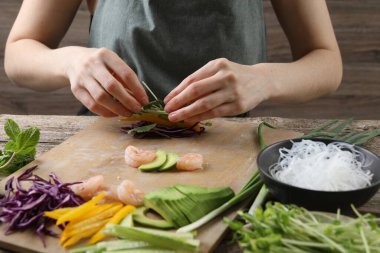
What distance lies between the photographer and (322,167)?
139cm

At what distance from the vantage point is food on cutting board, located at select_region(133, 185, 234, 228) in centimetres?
130

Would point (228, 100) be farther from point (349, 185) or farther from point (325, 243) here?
point (325, 243)

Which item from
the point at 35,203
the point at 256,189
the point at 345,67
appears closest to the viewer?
the point at 35,203

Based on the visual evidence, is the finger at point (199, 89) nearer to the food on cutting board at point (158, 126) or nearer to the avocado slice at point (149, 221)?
the food on cutting board at point (158, 126)

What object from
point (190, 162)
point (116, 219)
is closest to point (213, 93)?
point (190, 162)

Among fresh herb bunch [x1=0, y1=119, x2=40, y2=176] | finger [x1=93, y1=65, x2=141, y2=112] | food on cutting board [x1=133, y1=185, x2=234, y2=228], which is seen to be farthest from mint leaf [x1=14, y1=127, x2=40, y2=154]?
food on cutting board [x1=133, y1=185, x2=234, y2=228]

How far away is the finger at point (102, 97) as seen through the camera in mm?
1746

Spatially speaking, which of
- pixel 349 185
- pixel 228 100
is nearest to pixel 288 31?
pixel 228 100

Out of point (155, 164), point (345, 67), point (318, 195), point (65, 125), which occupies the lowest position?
point (345, 67)

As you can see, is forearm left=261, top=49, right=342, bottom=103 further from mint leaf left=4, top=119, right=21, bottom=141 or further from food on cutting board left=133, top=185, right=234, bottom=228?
mint leaf left=4, top=119, right=21, bottom=141

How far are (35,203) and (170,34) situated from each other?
1.02 meters

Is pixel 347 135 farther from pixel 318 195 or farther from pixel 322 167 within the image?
pixel 318 195

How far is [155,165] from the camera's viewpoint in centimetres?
160

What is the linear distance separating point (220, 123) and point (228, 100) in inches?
11.3
